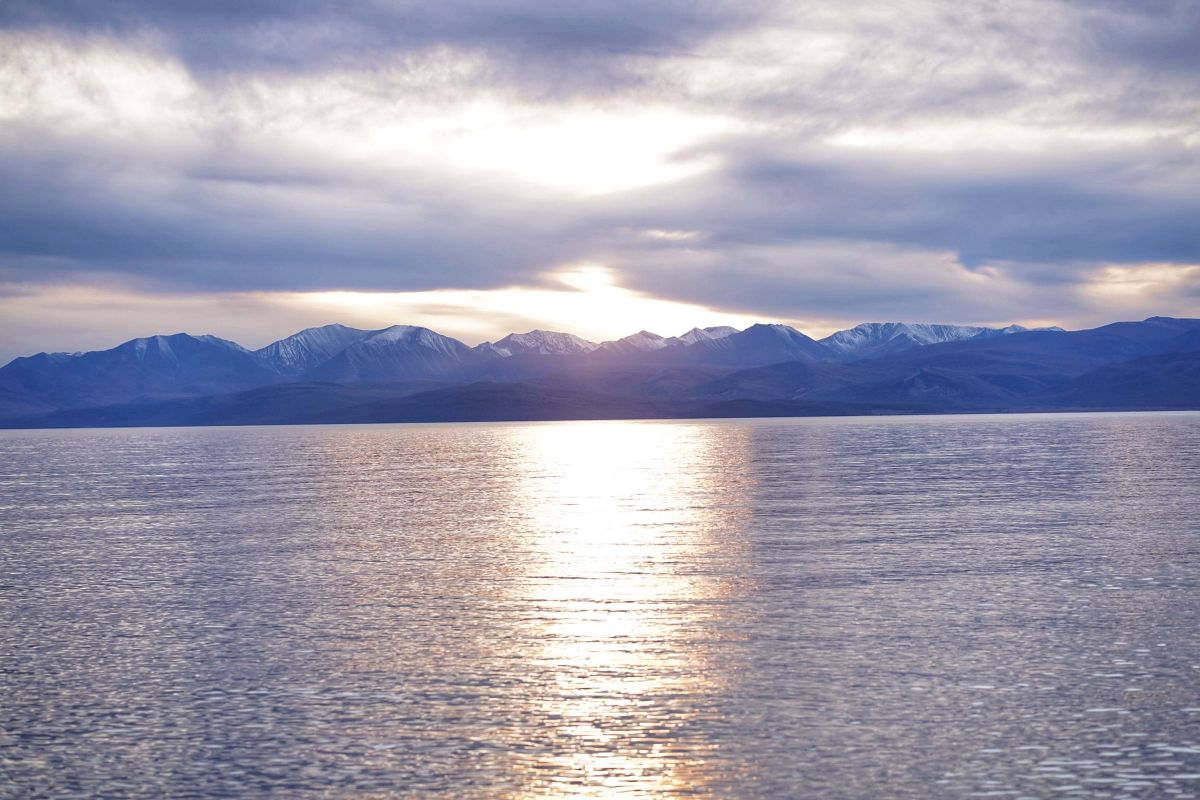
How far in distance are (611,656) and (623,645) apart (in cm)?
140

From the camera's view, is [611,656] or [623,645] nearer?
[611,656]

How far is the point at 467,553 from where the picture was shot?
5088 cm

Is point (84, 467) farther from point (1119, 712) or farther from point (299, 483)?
point (1119, 712)

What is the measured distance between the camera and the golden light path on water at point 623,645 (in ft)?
64.8

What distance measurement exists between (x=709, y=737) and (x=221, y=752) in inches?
385

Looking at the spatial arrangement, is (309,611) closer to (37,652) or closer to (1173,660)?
(37,652)

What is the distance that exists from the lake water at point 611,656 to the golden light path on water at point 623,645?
0.12 m

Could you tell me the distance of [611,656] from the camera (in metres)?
28.3

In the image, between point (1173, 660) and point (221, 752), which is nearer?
point (221, 752)

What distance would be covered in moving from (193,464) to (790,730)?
151349 millimetres

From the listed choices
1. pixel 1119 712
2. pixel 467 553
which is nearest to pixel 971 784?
pixel 1119 712

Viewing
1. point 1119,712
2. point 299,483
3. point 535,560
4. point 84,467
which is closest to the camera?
point 1119,712

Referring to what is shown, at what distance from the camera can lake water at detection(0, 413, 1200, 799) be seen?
19781 mm

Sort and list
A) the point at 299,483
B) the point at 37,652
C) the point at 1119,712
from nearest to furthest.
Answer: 1. the point at 1119,712
2. the point at 37,652
3. the point at 299,483
